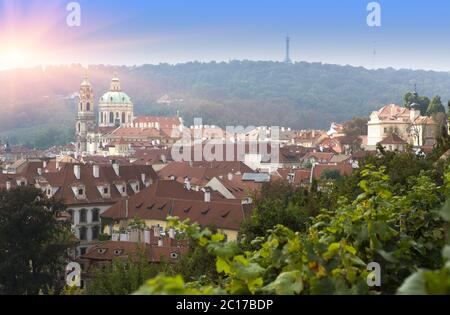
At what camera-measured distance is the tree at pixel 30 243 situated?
28781 millimetres

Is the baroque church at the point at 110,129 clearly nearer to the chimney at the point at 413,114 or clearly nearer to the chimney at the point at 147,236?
the chimney at the point at 413,114

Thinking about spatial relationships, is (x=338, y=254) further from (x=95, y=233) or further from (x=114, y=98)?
(x=114, y=98)

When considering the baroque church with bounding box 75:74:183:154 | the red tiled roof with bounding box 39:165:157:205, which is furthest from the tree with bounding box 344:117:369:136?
the red tiled roof with bounding box 39:165:157:205

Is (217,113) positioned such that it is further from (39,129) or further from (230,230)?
(230,230)

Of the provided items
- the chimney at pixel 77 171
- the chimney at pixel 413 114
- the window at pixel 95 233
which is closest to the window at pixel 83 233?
the window at pixel 95 233

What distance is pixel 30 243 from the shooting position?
102 feet

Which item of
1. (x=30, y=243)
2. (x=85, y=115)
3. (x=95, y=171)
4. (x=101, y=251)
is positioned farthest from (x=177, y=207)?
(x=85, y=115)

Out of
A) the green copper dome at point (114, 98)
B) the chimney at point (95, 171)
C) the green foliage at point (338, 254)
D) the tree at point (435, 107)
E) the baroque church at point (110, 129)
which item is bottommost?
the baroque church at point (110, 129)

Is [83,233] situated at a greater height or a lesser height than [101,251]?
lesser

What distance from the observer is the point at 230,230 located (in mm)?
40969

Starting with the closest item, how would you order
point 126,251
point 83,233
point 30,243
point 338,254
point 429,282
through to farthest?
point 429,282
point 338,254
point 126,251
point 30,243
point 83,233

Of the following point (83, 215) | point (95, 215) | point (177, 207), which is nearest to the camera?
point (177, 207)

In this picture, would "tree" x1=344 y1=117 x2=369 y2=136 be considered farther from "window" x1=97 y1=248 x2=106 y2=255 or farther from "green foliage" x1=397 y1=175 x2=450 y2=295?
"green foliage" x1=397 y1=175 x2=450 y2=295

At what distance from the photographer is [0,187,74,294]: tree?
94.4 ft
